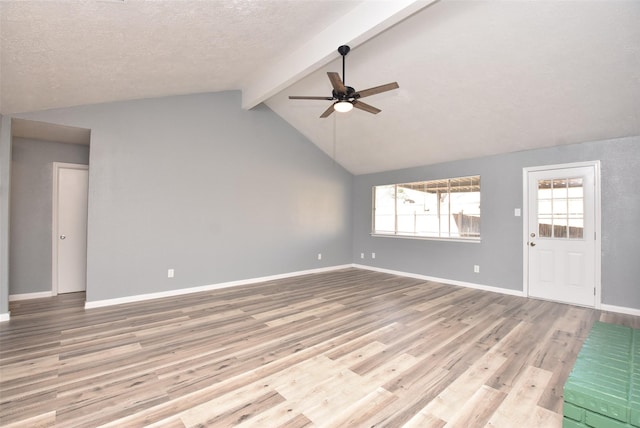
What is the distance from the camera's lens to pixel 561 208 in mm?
4406

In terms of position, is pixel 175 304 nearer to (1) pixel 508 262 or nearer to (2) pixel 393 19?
(2) pixel 393 19

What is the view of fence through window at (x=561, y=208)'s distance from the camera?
13.9ft

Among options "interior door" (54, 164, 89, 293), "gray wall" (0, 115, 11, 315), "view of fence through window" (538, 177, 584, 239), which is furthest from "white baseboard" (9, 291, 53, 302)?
"view of fence through window" (538, 177, 584, 239)

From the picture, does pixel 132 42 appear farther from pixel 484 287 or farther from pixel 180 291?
pixel 484 287

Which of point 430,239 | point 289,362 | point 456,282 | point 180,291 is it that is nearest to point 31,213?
point 180,291

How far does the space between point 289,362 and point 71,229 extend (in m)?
4.58

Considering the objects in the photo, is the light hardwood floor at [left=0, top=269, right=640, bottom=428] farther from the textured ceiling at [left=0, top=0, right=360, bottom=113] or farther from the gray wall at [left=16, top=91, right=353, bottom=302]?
the textured ceiling at [left=0, top=0, right=360, bottom=113]

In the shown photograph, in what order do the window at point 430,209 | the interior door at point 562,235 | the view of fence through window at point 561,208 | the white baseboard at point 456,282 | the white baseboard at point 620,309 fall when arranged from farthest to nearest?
the window at point 430,209, the white baseboard at point 456,282, the view of fence through window at point 561,208, the interior door at point 562,235, the white baseboard at point 620,309

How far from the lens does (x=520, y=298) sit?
4.55m

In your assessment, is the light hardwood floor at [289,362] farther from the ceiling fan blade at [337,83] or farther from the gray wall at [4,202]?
the ceiling fan blade at [337,83]

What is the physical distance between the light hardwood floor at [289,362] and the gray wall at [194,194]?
0.73 metres

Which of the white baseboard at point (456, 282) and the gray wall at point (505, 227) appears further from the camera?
the white baseboard at point (456, 282)

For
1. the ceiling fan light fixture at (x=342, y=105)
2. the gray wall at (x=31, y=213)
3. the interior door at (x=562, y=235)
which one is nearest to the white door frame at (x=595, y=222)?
the interior door at (x=562, y=235)

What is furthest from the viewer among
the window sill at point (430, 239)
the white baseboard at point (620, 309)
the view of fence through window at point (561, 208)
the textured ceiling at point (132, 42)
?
the window sill at point (430, 239)
